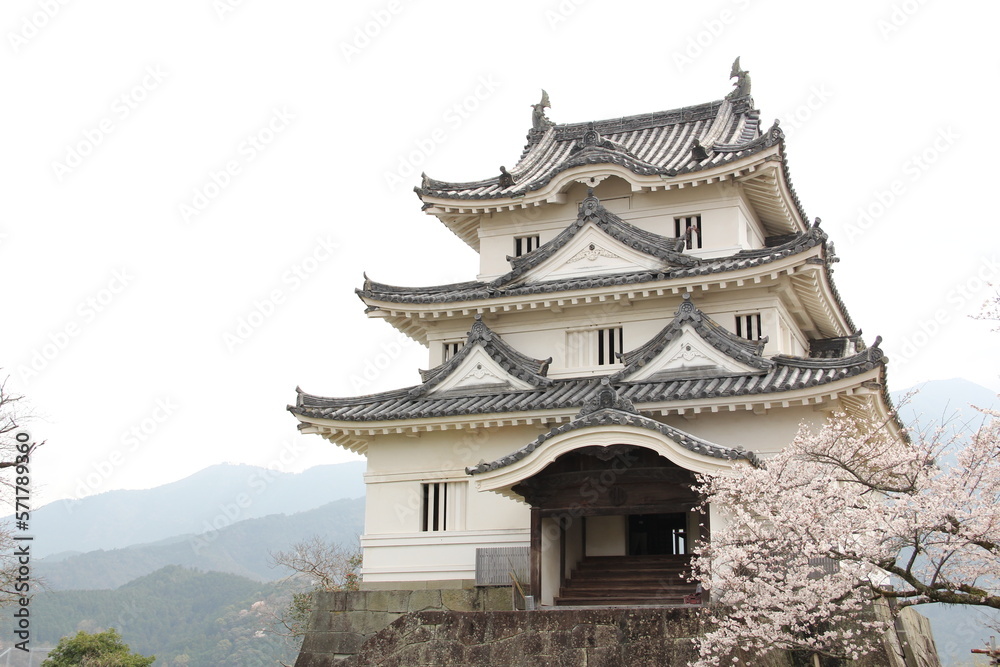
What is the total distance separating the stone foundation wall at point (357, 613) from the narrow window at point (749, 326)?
299 inches

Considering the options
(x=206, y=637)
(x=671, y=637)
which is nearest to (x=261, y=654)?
(x=206, y=637)

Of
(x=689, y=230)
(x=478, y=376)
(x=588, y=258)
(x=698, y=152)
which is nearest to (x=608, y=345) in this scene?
(x=588, y=258)

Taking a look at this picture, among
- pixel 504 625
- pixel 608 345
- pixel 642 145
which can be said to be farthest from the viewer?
pixel 642 145

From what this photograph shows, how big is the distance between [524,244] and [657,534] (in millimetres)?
8092

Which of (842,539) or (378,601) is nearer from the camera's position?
(842,539)

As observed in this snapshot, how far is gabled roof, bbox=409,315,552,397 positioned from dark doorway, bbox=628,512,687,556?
11.5 ft

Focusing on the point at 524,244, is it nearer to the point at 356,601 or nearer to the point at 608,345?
the point at 608,345

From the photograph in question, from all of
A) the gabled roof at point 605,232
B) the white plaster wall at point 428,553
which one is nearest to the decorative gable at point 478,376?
the gabled roof at point 605,232

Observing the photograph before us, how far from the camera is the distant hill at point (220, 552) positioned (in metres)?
135

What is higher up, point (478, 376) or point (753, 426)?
point (478, 376)

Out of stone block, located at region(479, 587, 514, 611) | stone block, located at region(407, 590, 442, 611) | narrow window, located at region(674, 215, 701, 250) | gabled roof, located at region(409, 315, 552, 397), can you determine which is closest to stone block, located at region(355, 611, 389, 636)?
stone block, located at region(407, 590, 442, 611)

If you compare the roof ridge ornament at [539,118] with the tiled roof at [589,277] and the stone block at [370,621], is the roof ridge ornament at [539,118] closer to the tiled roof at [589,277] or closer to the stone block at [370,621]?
the tiled roof at [589,277]

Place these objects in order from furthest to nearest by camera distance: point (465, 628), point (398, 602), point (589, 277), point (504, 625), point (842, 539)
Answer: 1. point (589, 277)
2. point (398, 602)
3. point (465, 628)
4. point (504, 625)
5. point (842, 539)

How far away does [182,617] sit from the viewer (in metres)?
95.2
